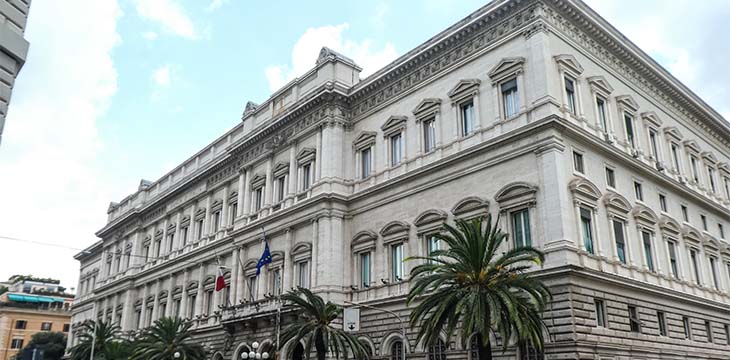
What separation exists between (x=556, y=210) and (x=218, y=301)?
26342 mm

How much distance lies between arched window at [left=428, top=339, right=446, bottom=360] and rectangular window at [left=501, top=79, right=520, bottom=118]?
1047 centimetres

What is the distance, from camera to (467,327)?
768 inches

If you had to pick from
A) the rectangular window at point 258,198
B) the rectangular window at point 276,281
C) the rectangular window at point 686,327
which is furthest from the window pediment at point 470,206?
the rectangular window at point 258,198

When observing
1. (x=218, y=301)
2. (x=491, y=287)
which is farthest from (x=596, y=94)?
(x=218, y=301)

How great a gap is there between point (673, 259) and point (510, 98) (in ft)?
37.5

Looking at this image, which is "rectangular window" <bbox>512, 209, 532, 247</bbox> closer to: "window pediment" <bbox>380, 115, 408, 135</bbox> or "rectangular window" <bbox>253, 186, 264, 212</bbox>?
"window pediment" <bbox>380, 115, 408, 135</bbox>

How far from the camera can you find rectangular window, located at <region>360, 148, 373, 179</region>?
34781 mm

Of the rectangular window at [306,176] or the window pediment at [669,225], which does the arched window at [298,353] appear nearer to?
the rectangular window at [306,176]

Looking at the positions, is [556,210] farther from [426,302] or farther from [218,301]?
[218,301]

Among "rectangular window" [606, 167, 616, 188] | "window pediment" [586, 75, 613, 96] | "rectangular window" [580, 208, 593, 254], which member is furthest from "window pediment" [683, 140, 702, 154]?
"rectangular window" [580, 208, 593, 254]

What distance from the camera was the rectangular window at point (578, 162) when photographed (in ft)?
84.9

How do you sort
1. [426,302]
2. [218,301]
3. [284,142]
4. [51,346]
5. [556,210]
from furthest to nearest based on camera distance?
[51,346] → [218,301] → [284,142] → [556,210] → [426,302]

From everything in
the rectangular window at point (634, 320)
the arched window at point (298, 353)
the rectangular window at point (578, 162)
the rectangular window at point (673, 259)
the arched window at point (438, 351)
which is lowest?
the arched window at point (438, 351)

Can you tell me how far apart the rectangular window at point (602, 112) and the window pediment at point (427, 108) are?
24.5ft
